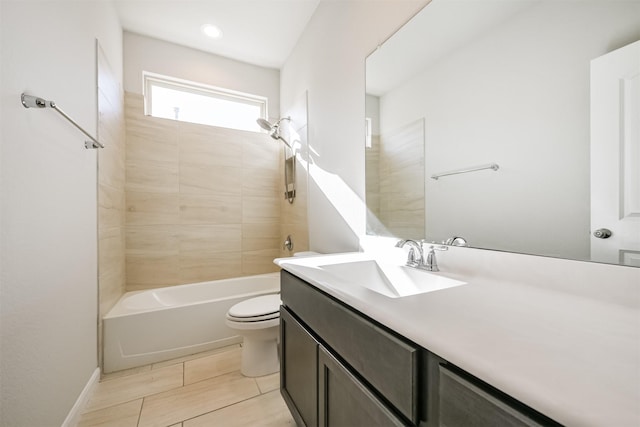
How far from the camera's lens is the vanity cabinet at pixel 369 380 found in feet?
1.31

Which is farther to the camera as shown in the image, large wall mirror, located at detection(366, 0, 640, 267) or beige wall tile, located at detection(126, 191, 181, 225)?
beige wall tile, located at detection(126, 191, 181, 225)

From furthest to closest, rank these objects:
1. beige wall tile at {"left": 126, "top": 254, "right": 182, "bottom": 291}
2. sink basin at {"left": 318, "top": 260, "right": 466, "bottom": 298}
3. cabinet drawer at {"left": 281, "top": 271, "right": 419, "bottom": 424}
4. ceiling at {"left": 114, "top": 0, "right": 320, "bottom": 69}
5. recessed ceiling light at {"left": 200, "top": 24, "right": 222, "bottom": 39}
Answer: beige wall tile at {"left": 126, "top": 254, "right": 182, "bottom": 291} → recessed ceiling light at {"left": 200, "top": 24, "right": 222, "bottom": 39} → ceiling at {"left": 114, "top": 0, "right": 320, "bottom": 69} → sink basin at {"left": 318, "top": 260, "right": 466, "bottom": 298} → cabinet drawer at {"left": 281, "top": 271, "right": 419, "bottom": 424}

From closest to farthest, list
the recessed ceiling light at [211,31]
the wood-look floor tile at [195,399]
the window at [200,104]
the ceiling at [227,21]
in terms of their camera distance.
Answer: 1. the wood-look floor tile at [195,399]
2. the ceiling at [227,21]
3. the recessed ceiling light at [211,31]
4. the window at [200,104]

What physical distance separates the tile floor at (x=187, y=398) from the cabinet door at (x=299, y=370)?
0.29 metres

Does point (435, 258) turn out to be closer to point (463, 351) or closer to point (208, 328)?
point (463, 351)

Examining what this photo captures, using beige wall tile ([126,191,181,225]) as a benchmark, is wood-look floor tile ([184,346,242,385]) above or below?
below

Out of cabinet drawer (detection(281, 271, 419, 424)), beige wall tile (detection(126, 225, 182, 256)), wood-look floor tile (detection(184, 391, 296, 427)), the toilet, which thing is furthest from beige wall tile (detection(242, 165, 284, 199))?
cabinet drawer (detection(281, 271, 419, 424))

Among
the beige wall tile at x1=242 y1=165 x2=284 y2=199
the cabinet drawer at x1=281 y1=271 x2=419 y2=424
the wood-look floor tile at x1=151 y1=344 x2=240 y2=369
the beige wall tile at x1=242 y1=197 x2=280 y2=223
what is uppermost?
the beige wall tile at x1=242 y1=165 x2=284 y2=199

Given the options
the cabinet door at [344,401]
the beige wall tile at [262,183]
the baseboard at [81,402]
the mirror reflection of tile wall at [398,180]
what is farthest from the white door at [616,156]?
the beige wall tile at [262,183]

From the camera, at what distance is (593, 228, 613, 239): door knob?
0.66 metres

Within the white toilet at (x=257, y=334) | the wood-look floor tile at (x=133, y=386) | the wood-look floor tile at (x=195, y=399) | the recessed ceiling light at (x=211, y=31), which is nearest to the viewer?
the wood-look floor tile at (x=195, y=399)

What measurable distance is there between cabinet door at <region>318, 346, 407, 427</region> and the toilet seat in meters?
0.84

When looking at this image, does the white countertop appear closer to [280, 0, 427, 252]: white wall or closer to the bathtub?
[280, 0, 427, 252]: white wall

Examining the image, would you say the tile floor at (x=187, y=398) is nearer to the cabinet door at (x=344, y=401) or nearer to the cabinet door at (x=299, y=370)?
the cabinet door at (x=299, y=370)
